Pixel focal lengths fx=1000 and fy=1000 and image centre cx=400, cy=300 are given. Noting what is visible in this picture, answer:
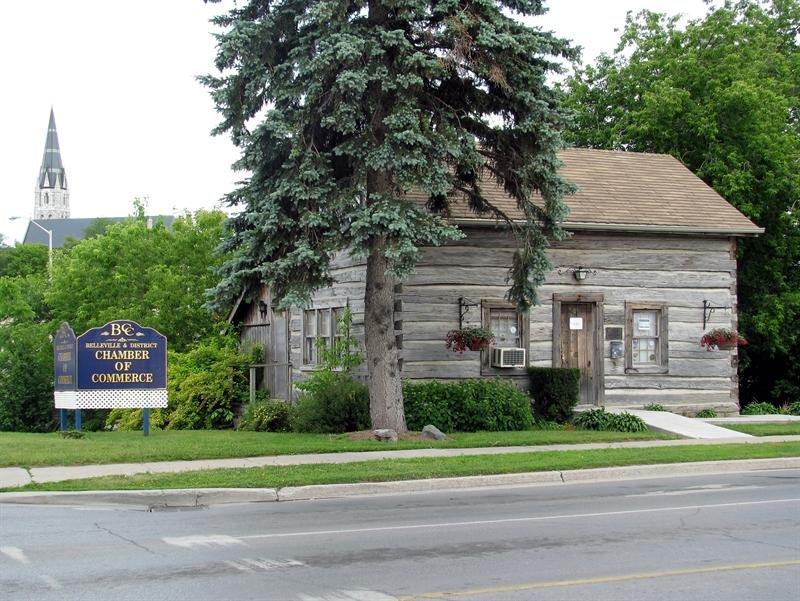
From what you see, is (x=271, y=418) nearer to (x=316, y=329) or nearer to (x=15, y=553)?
(x=316, y=329)

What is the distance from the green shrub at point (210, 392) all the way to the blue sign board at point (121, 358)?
23.9ft

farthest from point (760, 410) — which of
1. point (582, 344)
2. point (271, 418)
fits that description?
point (271, 418)

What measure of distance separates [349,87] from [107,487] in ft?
23.8

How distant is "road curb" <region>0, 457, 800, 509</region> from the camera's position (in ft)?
38.9

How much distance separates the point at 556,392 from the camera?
20641 mm

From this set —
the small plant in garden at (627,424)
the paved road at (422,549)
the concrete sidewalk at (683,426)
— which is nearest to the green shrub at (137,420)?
the small plant in garden at (627,424)

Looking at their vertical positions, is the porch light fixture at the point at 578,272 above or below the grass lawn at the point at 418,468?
above

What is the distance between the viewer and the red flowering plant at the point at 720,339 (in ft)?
73.8

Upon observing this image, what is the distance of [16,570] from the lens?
7.93 m

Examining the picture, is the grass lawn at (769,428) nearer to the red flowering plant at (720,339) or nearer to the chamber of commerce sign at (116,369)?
the red flowering plant at (720,339)

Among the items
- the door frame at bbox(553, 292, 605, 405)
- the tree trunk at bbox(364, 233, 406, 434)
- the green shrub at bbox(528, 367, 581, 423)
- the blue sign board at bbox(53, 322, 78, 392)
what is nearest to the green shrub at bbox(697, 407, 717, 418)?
the door frame at bbox(553, 292, 605, 405)

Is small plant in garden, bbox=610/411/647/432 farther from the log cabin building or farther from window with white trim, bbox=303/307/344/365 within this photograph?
window with white trim, bbox=303/307/344/365

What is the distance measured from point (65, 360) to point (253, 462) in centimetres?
665

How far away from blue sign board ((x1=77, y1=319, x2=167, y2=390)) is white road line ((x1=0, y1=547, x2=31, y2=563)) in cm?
1019
